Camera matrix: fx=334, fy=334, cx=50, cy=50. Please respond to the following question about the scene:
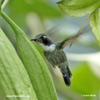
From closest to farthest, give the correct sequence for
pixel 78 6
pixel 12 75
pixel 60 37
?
1. pixel 12 75
2. pixel 78 6
3. pixel 60 37

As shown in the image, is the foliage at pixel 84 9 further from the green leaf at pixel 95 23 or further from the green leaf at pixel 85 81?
the green leaf at pixel 85 81

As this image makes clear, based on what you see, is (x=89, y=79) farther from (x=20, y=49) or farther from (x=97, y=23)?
(x=20, y=49)

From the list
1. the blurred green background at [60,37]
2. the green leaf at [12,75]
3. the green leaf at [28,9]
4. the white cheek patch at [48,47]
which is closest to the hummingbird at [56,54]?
the white cheek patch at [48,47]

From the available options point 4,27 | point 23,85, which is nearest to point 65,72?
point 4,27

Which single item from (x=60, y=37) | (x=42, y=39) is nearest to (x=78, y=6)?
(x=42, y=39)

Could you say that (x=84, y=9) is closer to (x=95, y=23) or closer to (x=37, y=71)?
(x=95, y=23)

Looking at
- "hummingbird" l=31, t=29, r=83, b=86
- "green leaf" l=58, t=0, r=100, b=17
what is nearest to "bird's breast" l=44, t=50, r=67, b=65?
"hummingbird" l=31, t=29, r=83, b=86

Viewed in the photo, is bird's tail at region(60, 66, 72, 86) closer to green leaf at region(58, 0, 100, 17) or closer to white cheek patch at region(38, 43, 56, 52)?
white cheek patch at region(38, 43, 56, 52)
